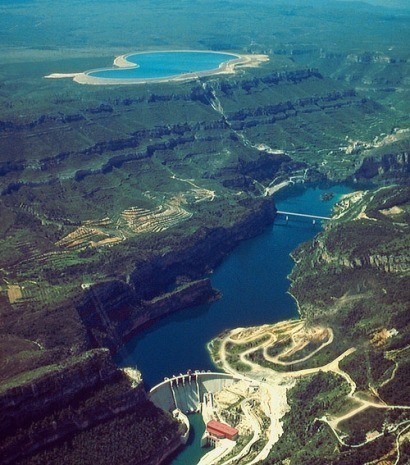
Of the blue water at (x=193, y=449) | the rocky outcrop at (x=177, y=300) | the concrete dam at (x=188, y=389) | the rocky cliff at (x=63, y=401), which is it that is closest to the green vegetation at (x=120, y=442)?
the rocky cliff at (x=63, y=401)

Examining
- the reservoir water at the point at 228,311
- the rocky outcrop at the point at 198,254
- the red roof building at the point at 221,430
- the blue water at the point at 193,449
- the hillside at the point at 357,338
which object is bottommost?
the blue water at the point at 193,449

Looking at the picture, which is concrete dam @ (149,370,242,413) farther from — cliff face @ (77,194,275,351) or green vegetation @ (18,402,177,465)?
cliff face @ (77,194,275,351)

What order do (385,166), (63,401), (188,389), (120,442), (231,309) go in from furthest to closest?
(385,166), (231,309), (188,389), (63,401), (120,442)

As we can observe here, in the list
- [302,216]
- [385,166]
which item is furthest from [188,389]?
[385,166]

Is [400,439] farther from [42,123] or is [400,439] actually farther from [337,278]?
[42,123]

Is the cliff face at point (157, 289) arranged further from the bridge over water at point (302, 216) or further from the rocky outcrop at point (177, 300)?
the bridge over water at point (302, 216)

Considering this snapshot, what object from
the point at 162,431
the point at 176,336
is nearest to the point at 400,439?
the point at 162,431

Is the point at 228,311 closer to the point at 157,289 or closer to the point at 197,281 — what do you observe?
the point at 197,281
